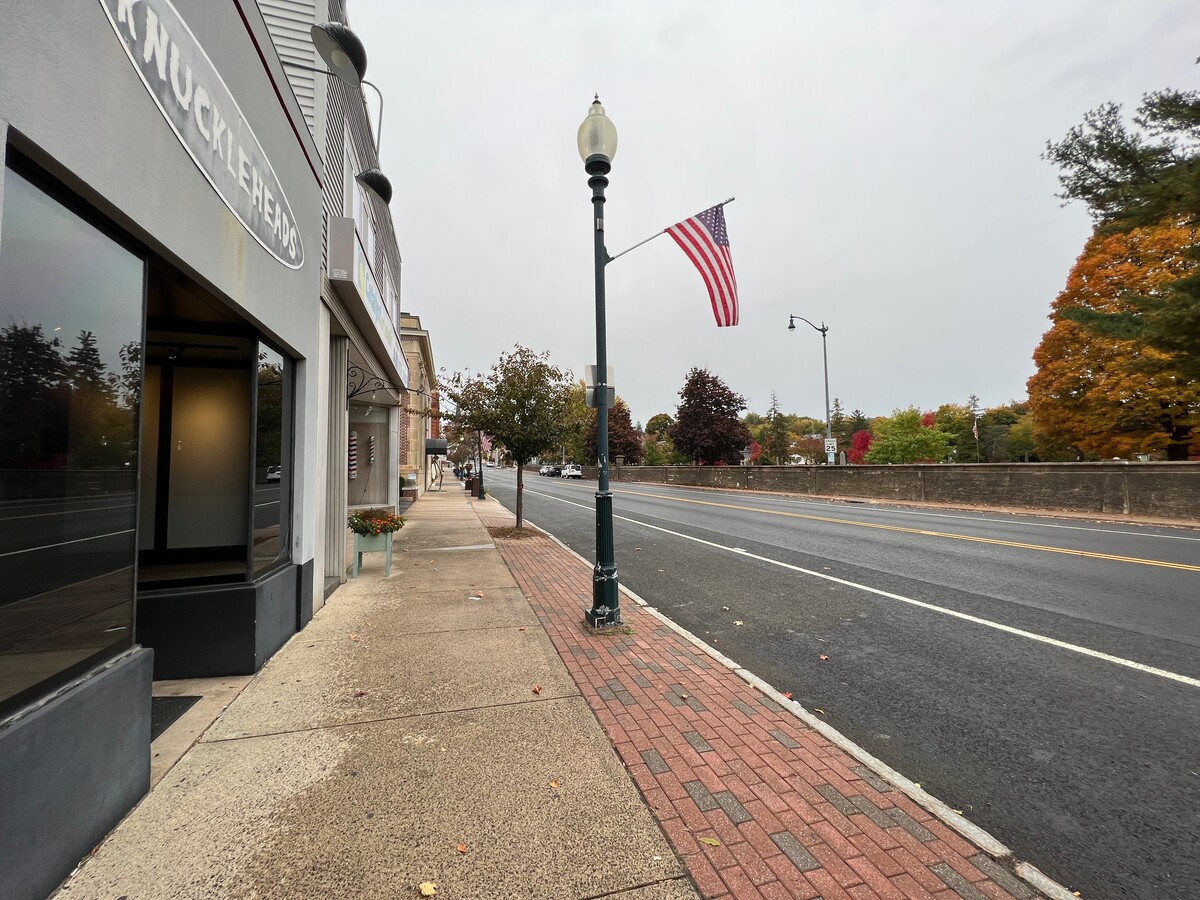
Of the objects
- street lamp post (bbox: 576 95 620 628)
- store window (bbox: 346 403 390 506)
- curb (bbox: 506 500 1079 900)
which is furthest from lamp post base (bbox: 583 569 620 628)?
store window (bbox: 346 403 390 506)

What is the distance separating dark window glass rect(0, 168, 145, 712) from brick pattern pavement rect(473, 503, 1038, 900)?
9.38 feet

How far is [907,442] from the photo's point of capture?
172 feet

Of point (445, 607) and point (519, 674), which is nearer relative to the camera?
point (519, 674)

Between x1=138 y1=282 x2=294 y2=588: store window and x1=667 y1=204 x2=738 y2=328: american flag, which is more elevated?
x1=667 y1=204 x2=738 y2=328: american flag

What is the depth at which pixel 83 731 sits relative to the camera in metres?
2.42

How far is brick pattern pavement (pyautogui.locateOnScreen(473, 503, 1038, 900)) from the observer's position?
2287mm

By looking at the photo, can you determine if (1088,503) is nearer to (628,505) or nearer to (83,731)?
(628,505)

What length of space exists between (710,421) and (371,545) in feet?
124

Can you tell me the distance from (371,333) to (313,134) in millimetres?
3107

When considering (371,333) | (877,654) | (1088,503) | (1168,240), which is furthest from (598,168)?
(1168,240)

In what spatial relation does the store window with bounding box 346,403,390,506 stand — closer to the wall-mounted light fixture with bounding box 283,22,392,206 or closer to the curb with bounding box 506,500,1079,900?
the wall-mounted light fixture with bounding box 283,22,392,206

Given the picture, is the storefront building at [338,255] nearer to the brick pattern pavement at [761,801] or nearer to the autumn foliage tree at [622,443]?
the brick pattern pavement at [761,801]

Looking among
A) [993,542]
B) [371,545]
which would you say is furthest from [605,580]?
[993,542]

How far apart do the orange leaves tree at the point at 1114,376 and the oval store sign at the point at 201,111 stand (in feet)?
90.2
